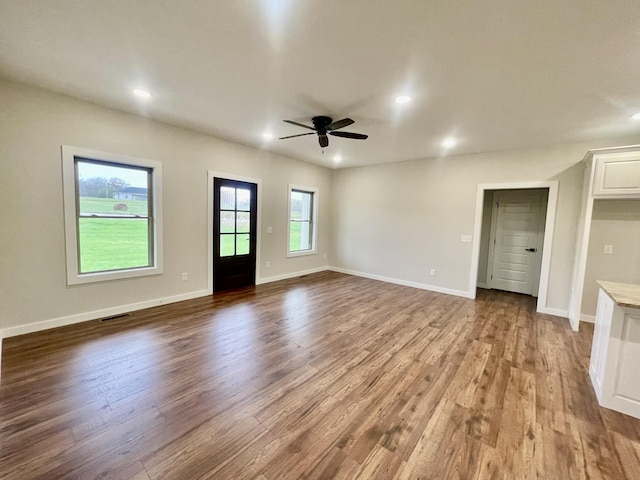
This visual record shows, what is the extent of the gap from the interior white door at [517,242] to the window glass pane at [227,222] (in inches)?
218

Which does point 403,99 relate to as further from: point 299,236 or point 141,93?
point 299,236

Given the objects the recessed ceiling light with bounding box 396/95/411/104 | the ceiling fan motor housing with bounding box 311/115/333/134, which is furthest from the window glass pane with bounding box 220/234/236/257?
the recessed ceiling light with bounding box 396/95/411/104

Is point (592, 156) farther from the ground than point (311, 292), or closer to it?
farther from the ground

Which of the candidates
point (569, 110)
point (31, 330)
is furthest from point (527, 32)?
point (31, 330)

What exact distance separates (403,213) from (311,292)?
267 centimetres

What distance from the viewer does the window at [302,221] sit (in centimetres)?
638

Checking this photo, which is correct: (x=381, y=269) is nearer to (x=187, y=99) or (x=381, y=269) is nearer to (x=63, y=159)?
(x=187, y=99)

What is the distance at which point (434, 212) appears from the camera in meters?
5.51

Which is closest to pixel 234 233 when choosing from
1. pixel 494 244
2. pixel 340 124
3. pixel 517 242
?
pixel 340 124

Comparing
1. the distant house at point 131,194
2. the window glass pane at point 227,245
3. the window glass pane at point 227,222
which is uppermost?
the distant house at point 131,194

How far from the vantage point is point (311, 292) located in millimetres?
5152

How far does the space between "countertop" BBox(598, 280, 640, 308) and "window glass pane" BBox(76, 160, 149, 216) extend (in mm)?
5294

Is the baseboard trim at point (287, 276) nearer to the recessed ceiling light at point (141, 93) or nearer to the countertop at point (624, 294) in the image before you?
the recessed ceiling light at point (141, 93)

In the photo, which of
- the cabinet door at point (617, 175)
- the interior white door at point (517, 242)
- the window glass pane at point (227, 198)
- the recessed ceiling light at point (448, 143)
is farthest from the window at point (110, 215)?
the interior white door at point (517, 242)
